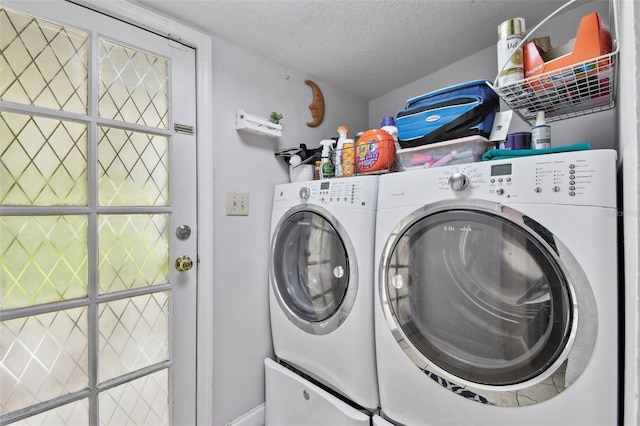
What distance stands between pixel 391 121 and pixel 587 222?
3.25 feet

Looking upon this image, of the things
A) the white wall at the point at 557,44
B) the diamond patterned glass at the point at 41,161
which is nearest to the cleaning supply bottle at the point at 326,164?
the white wall at the point at 557,44

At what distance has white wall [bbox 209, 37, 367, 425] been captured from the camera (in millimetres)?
1501

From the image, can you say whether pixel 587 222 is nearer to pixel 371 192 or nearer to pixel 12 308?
pixel 371 192

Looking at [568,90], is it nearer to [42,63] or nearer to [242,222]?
[242,222]

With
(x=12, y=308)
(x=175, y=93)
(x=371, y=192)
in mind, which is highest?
(x=175, y=93)

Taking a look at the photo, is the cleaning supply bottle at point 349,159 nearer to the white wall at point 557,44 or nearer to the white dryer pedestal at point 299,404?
the white wall at point 557,44

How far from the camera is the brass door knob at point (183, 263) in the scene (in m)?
1.36

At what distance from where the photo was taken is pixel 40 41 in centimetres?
106

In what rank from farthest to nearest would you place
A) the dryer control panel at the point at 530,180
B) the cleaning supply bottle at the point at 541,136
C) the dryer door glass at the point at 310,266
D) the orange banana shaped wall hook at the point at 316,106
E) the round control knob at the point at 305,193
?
1. the orange banana shaped wall hook at the point at 316,106
2. the round control knob at the point at 305,193
3. the dryer door glass at the point at 310,266
4. the cleaning supply bottle at the point at 541,136
5. the dryer control panel at the point at 530,180

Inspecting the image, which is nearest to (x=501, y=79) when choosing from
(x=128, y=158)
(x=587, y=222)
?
(x=587, y=222)

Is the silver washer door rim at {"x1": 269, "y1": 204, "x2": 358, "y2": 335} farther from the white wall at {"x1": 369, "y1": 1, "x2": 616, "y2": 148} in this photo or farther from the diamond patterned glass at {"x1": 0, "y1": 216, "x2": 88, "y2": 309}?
the white wall at {"x1": 369, "y1": 1, "x2": 616, "y2": 148}

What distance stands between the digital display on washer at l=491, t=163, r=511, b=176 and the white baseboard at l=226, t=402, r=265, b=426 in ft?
5.38

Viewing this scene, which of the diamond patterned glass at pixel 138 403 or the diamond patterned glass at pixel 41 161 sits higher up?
the diamond patterned glass at pixel 41 161

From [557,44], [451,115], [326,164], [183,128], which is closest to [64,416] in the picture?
[183,128]
